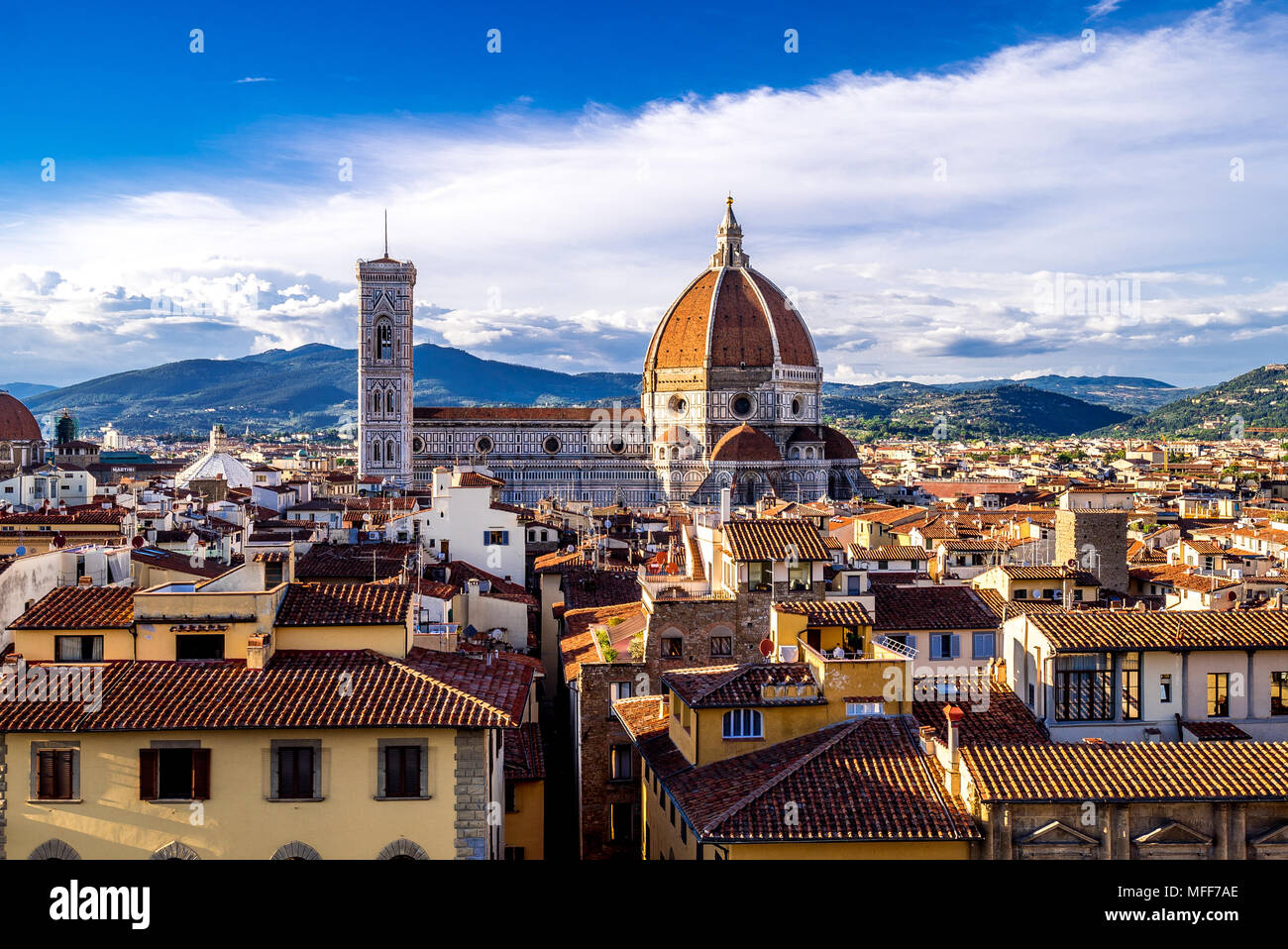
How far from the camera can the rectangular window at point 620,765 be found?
1969 centimetres

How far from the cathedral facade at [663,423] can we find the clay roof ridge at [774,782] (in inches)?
3756

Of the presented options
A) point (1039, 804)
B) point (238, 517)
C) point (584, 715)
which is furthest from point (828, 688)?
point (238, 517)

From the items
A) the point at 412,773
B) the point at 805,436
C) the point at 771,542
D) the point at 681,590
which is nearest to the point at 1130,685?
the point at 771,542

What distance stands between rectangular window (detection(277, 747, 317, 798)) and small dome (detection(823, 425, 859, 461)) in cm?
10949

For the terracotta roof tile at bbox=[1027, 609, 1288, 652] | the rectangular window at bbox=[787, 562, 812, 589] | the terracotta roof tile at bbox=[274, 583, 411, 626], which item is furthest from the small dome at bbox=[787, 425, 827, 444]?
the terracotta roof tile at bbox=[274, 583, 411, 626]

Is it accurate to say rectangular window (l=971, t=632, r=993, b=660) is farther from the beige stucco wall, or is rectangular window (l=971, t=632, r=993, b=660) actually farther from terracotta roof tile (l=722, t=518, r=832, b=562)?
the beige stucco wall

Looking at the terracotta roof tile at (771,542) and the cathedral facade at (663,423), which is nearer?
the terracotta roof tile at (771,542)

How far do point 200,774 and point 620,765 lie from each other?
29.0ft

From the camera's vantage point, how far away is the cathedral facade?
115312 millimetres

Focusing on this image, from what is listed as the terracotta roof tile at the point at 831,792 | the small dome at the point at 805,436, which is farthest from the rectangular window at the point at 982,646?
the small dome at the point at 805,436

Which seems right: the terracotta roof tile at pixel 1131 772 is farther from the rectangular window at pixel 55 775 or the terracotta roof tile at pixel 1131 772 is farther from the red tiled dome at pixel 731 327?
the red tiled dome at pixel 731 327

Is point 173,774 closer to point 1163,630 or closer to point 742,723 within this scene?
point 742,723

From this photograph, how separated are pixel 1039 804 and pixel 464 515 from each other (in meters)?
27.5
